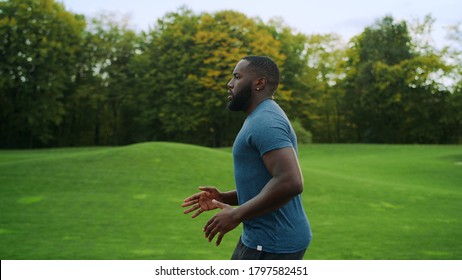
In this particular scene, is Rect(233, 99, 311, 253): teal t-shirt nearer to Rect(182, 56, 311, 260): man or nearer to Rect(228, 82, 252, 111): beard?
Rect(182, 56, 311, 260): man

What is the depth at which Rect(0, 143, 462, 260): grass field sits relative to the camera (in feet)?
25.7

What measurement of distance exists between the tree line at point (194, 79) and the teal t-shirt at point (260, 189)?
3157cm

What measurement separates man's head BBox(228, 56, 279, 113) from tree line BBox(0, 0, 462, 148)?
103ft

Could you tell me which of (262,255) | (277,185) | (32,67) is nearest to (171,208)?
(262,255)

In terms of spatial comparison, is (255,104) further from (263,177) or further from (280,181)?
(280,181)

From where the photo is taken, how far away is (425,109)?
40.2 meters

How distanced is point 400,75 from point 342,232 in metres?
34.1

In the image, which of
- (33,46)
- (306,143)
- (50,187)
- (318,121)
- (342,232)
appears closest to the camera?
(342,232)

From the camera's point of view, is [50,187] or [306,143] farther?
[306,143]

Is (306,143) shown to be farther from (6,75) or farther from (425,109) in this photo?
(6,75)

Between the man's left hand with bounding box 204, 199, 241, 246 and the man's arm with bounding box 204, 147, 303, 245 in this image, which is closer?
the man's arm with bounding box 204, 147, 303, 245

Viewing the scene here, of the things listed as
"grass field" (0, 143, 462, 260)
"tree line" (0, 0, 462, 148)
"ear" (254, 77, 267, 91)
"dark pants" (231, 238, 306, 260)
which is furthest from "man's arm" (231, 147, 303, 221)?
"tree line" (0, 0, 462, 148)

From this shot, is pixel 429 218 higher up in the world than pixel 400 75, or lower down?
lower down
